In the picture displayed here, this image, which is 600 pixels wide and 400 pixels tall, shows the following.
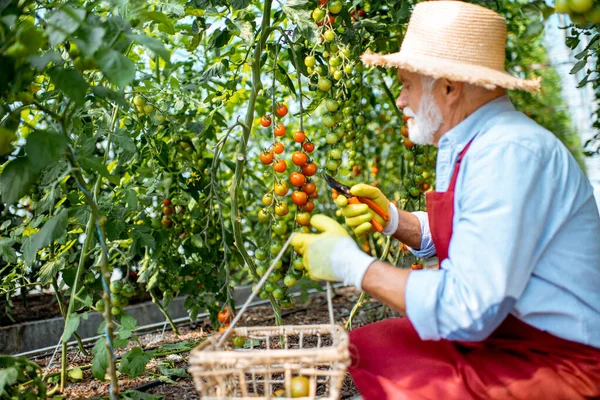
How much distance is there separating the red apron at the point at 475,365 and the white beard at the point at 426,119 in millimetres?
111

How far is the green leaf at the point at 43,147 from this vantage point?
4.24 ft

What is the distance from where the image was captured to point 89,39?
122 centimetres

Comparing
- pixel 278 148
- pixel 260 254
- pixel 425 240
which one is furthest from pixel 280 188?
pixel 425 240

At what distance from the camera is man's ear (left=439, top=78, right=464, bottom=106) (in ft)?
4.80

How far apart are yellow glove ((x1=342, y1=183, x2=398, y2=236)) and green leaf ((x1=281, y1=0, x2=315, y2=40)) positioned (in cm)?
58

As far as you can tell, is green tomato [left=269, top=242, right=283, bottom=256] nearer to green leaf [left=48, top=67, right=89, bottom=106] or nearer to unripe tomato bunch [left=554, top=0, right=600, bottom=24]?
green leaf [left=48, top=67, right=89, bottom=106]

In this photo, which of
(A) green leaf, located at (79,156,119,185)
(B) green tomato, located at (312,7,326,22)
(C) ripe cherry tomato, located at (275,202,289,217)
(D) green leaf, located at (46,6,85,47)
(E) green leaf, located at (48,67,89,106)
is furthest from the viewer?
(C) ripe cherry tomato, located at (275,202,289,217)

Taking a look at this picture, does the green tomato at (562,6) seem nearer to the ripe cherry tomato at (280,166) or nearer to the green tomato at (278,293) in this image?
the ripe cherry tomato at (280,166)

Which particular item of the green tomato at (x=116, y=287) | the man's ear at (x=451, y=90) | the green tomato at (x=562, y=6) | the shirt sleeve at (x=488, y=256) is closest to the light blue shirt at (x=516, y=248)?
the shirt sleeve at (x=488, y=256)

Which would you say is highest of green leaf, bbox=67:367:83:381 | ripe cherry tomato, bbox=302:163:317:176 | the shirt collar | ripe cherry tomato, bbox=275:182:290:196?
the shirt collar

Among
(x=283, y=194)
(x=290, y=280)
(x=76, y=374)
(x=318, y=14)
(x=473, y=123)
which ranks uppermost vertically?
(x=318, y=14)

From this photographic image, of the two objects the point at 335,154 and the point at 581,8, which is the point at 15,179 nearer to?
the point at 335,154

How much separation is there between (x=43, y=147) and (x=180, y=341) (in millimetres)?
1470

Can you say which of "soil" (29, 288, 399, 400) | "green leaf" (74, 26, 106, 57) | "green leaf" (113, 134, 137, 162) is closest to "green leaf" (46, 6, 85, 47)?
"green leaf" (74, 26, 106, 57)
